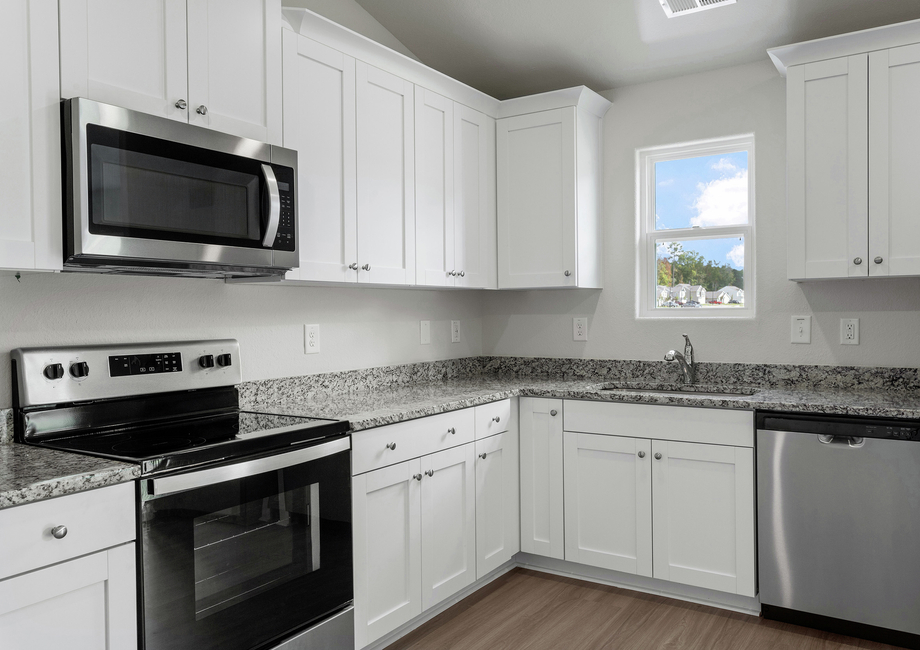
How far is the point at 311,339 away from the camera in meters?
2.86

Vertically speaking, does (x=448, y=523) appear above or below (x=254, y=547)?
below

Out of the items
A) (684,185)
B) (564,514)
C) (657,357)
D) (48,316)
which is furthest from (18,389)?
(684,185)

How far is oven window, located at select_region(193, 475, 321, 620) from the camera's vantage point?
1.72m

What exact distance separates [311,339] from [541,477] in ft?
3.95

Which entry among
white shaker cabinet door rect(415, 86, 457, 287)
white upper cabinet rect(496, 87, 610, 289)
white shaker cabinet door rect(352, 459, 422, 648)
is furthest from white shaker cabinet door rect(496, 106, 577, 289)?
white shaker cabinet door rect(352, 459, 422, 648)

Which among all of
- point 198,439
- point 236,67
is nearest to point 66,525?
point 198,439

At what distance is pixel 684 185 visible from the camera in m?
3.46

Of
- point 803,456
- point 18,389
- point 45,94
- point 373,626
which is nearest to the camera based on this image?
point 45,94

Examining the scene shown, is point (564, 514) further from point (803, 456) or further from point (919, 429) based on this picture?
point (919, 429)

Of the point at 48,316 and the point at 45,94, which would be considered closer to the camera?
the point at 45,94

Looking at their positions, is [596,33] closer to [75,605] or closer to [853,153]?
[853,153]

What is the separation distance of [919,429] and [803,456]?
0.38 meters

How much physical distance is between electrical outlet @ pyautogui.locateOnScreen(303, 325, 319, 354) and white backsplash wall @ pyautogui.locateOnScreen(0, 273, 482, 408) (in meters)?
0.02

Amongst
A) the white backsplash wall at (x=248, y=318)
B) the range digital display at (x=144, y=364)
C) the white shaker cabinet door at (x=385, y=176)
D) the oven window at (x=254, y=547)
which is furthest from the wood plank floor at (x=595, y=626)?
the white shaker cabinet door at (x=385, y=176)
